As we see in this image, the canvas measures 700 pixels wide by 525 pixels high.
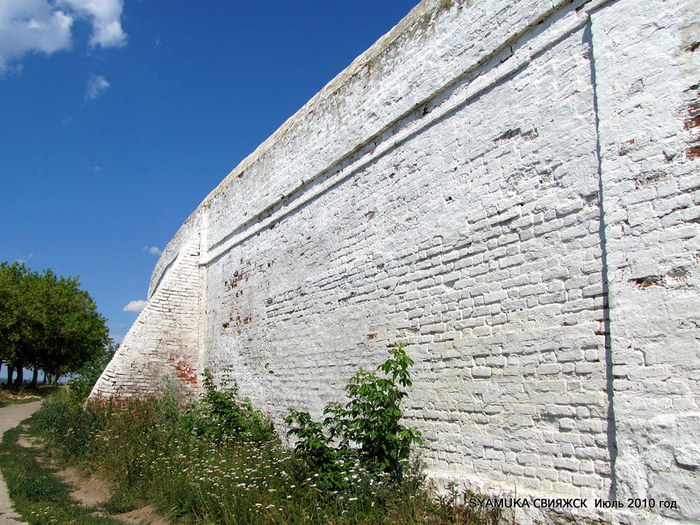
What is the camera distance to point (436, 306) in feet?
18.4

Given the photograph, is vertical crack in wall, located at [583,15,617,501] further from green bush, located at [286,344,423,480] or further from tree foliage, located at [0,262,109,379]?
tree foliage, located at [0,262,109,379]

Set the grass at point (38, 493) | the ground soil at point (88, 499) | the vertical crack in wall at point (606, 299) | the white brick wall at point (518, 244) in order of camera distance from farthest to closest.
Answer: the ground soil at point (88, 499) < the grass at point (38, 493) < the vertical crack in wall at point (606, 299) < the white brick wall at point (518, 244)

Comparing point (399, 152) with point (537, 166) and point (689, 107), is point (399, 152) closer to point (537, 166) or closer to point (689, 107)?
point (537, 166)

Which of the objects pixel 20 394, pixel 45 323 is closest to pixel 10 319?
pixel 45 323

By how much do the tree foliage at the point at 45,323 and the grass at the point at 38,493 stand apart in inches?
567

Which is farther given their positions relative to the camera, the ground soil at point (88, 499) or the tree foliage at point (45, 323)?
the tree foliage at point (45, 323)

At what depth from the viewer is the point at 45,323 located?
75.1 feet

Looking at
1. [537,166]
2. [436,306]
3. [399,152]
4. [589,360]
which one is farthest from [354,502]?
[399,152]

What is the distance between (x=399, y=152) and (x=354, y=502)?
3.95 m

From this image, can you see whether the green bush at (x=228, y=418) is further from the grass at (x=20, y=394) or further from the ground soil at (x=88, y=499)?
the grass at (x=20, y=394)

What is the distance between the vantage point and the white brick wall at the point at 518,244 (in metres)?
3.75

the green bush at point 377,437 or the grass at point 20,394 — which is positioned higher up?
the green bush at point 377,437

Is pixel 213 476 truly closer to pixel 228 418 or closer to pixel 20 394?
pixel 228 418

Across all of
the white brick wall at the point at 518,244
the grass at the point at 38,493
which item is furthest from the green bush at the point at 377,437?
the grass at the point at 38,493
